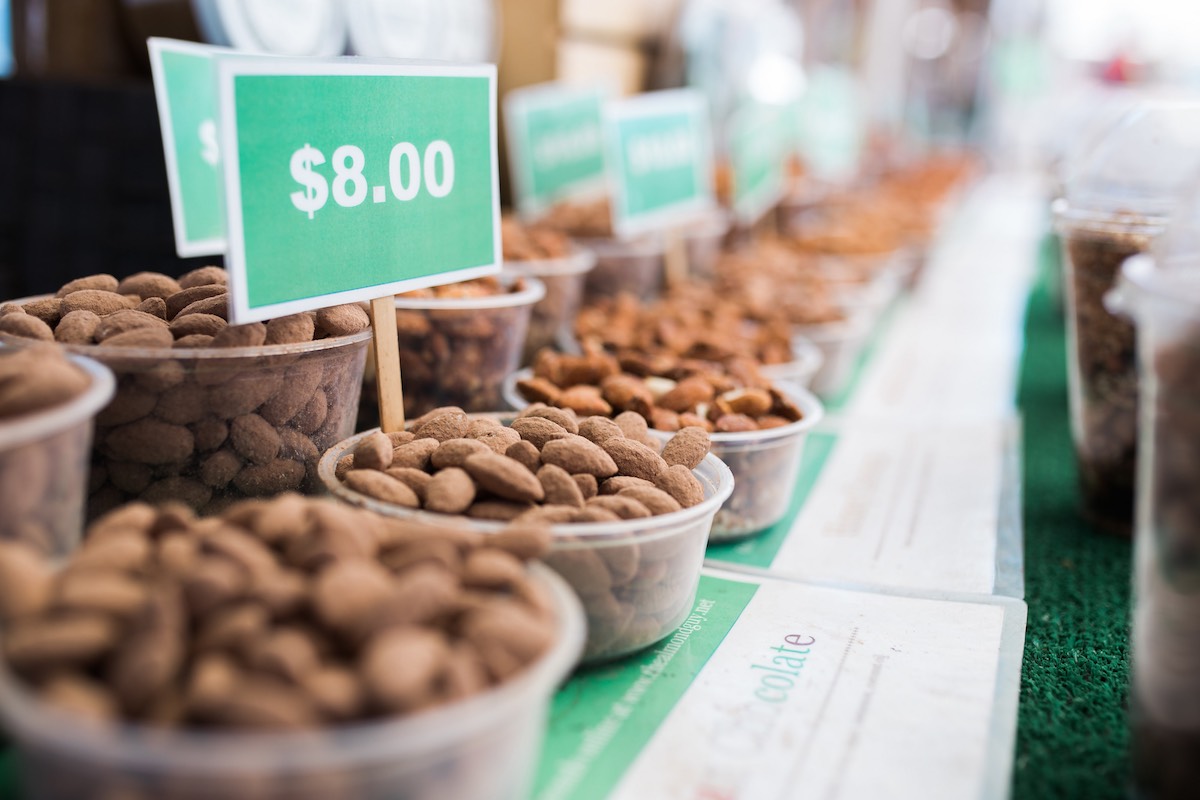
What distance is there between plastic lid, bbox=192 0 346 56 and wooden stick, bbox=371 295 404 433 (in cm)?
53

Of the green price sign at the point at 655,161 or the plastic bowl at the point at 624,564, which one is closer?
the plastic bowl at the point at 624,564

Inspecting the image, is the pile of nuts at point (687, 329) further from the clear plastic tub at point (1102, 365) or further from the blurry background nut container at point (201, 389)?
the blurry background nut container at point (201, 389)

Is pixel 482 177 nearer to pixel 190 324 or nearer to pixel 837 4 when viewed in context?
pixel 190 324

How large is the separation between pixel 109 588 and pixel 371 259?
0.42m

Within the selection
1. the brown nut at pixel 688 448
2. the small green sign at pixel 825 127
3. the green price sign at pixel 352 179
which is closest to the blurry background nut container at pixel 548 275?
the green price sign at pixel 352 179

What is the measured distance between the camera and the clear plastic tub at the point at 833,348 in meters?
1.66

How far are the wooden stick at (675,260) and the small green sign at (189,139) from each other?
95 cm

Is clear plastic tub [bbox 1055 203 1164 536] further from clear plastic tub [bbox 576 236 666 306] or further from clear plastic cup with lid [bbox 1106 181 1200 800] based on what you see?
clear plastic tub [bbox 576 236 666 306]

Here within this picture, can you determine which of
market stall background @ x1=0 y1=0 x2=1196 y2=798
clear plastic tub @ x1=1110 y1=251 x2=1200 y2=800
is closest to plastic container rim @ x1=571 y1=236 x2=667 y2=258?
market stall background @ x1=0 y1=0 x2=1196 y2=798

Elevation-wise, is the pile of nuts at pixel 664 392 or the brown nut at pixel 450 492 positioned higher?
the brown nut at pixel 450 492

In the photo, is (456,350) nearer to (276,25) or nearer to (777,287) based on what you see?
(276,25)

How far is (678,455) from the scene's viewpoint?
89 centimetres

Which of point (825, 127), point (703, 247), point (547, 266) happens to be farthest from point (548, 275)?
point (825, 127)

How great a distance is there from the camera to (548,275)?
1.41 metres
